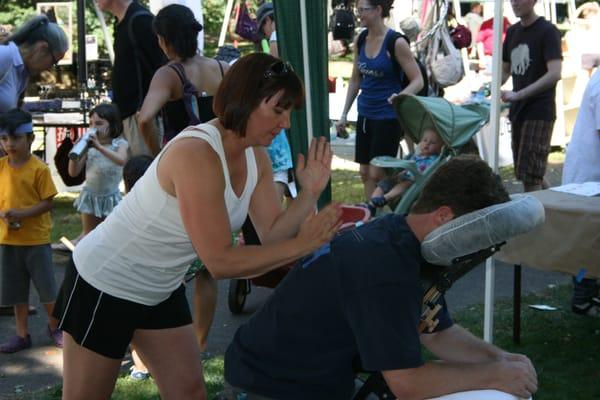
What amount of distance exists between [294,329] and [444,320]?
0.54m

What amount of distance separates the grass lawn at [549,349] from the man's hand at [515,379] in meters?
1.90

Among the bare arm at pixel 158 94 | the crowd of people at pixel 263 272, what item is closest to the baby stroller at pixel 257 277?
the bare arm at pixel 158 94

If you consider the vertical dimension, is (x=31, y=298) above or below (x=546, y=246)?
below

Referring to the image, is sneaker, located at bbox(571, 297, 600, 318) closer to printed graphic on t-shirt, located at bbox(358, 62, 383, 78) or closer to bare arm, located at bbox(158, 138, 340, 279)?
printed graphic on t-shirt, located at bbox(358, 62, 383, 78)

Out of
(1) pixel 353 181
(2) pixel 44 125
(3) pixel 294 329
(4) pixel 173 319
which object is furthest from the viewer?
(1) pixel 353 181

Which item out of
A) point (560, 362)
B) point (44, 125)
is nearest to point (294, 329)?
point (560, 362)

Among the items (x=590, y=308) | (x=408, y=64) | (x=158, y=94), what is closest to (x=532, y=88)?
(x=408, y=64)

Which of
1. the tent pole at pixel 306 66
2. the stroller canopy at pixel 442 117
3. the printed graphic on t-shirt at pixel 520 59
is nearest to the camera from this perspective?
the tent pole at pixel 306 66

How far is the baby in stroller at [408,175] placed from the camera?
19.8ft

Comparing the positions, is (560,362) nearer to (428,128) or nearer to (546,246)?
(546,246)

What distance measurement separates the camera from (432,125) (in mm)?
5953

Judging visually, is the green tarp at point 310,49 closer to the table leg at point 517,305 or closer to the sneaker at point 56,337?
the table leg at point 517,305

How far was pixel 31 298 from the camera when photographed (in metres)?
6.07

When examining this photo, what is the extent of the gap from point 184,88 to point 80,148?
1100 millimetres
